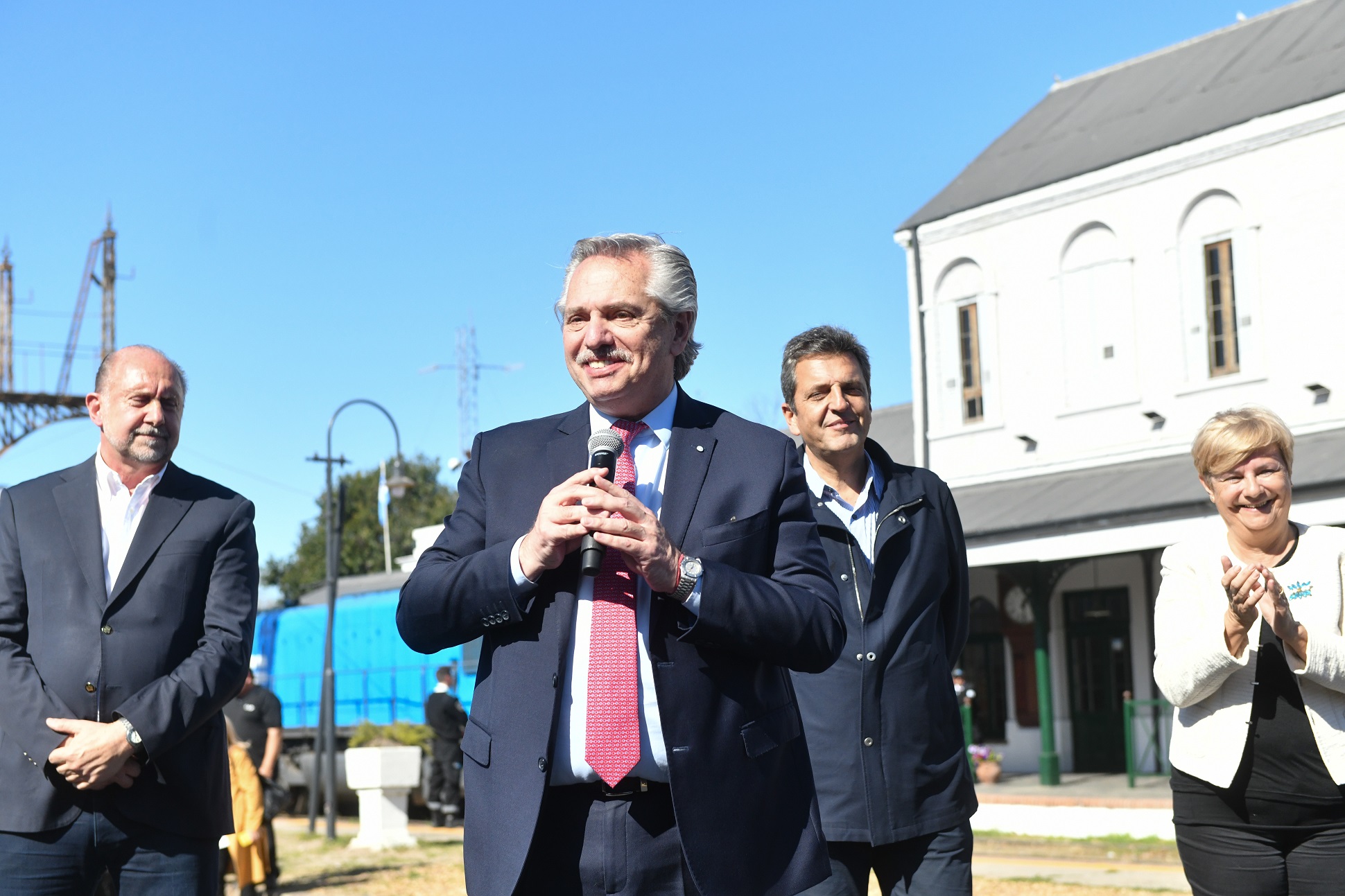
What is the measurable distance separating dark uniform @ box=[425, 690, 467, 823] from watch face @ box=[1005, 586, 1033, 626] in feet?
37.4

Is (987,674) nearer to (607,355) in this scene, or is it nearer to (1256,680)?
(1256,680)

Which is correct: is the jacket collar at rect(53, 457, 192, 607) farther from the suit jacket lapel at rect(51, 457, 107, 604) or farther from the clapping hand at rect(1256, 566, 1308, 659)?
the clapping hand at rect(1256, 566, 1308, 659)

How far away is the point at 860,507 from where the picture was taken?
504 cm

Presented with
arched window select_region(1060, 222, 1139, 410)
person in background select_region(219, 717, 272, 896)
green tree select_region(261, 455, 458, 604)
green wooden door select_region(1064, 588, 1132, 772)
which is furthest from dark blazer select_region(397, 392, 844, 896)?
green tree select_region(261, 455, 458, 604)

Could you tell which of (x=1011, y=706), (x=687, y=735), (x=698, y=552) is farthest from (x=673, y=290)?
(x=1011, y=706)

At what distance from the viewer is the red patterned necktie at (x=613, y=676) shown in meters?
3.04

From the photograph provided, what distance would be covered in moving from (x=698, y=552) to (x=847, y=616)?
169 centimetres

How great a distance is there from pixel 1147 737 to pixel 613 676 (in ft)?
72.5

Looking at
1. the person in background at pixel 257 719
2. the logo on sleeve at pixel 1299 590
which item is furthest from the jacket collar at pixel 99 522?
the person in background at pixel 257 719

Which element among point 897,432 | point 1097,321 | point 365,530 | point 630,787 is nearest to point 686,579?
point 630,787

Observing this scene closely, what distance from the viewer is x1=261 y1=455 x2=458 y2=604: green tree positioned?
74.1 m

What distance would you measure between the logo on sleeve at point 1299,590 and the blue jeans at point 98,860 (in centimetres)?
330

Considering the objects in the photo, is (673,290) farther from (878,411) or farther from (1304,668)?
(878,411)

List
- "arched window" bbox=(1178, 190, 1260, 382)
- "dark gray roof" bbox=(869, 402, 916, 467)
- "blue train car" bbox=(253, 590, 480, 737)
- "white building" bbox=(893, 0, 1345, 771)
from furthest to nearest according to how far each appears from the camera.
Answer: "dark gray roof" bbox=(869, 402, 916, 467)
"blue train car" bbox=(253, 590, 480, 737)
"arched window" bbox=(1178, 190, 1260, 382)
"white building" bbox=(893, 0, 1345, 771)
